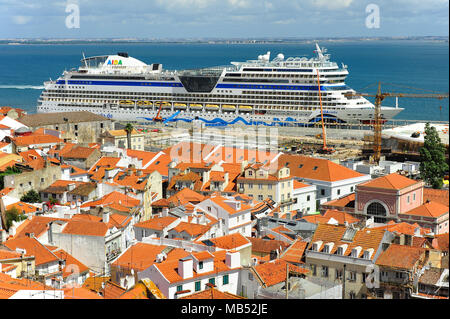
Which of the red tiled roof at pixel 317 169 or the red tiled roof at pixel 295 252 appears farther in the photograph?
the red tiled roof at pixel 317 169

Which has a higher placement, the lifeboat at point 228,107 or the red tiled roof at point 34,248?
the lifeboat at point 228,107

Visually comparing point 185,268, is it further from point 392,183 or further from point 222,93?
point 222,93

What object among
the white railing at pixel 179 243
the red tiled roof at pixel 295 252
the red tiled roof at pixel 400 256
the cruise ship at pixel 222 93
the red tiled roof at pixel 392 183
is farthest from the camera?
the cruise ship at pixel 222 93

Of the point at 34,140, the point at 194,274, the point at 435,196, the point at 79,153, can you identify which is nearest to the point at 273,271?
the point at 194,274

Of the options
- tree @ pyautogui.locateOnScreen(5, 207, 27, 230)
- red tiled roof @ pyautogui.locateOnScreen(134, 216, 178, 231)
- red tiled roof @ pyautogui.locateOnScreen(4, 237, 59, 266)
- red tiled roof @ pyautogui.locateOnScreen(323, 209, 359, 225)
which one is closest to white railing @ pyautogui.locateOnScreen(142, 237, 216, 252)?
red tiled roof @ pyautogui.locateOnScreen(134, 216, 178, 231)

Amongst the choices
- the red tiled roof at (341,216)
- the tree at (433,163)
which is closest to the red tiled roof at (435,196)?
the red tiled roof at (341,216)

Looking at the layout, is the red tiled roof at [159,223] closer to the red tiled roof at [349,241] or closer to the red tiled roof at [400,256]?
the red tiled roof at [349,241]
